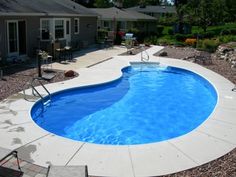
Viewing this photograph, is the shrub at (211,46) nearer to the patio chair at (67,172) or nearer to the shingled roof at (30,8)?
the shingled roof at (30,8)

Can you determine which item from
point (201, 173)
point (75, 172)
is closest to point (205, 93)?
point (201, 173)

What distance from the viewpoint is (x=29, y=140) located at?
7918 mm

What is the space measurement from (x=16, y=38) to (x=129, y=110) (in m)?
9.68

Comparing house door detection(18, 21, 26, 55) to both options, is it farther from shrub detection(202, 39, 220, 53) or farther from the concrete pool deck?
shrub detection(202, 39, 220, 53)

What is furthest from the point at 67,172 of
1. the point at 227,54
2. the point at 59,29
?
the point at 59,29

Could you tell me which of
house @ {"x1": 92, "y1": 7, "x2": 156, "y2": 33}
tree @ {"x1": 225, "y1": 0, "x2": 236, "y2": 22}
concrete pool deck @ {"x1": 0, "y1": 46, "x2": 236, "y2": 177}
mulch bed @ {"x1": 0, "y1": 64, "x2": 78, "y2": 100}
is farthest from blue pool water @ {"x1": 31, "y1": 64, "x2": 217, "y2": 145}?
tree @ {"x1": 225, "y1": 0, "x2": 236, "y2": 22}

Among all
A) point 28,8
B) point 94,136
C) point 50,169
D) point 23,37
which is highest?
point 28,8

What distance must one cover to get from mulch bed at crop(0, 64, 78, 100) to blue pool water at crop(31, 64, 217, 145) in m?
1.54

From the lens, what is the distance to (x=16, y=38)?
1900 cm

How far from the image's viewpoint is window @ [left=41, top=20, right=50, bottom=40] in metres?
21.6

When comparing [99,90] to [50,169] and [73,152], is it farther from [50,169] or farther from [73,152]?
[50,169]

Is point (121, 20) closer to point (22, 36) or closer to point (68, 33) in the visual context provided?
point (68, 33)

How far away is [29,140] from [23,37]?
13112mm

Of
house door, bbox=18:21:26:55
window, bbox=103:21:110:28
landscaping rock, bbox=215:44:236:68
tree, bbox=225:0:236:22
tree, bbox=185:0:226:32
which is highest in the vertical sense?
tree, bbox=225:0:236:22
